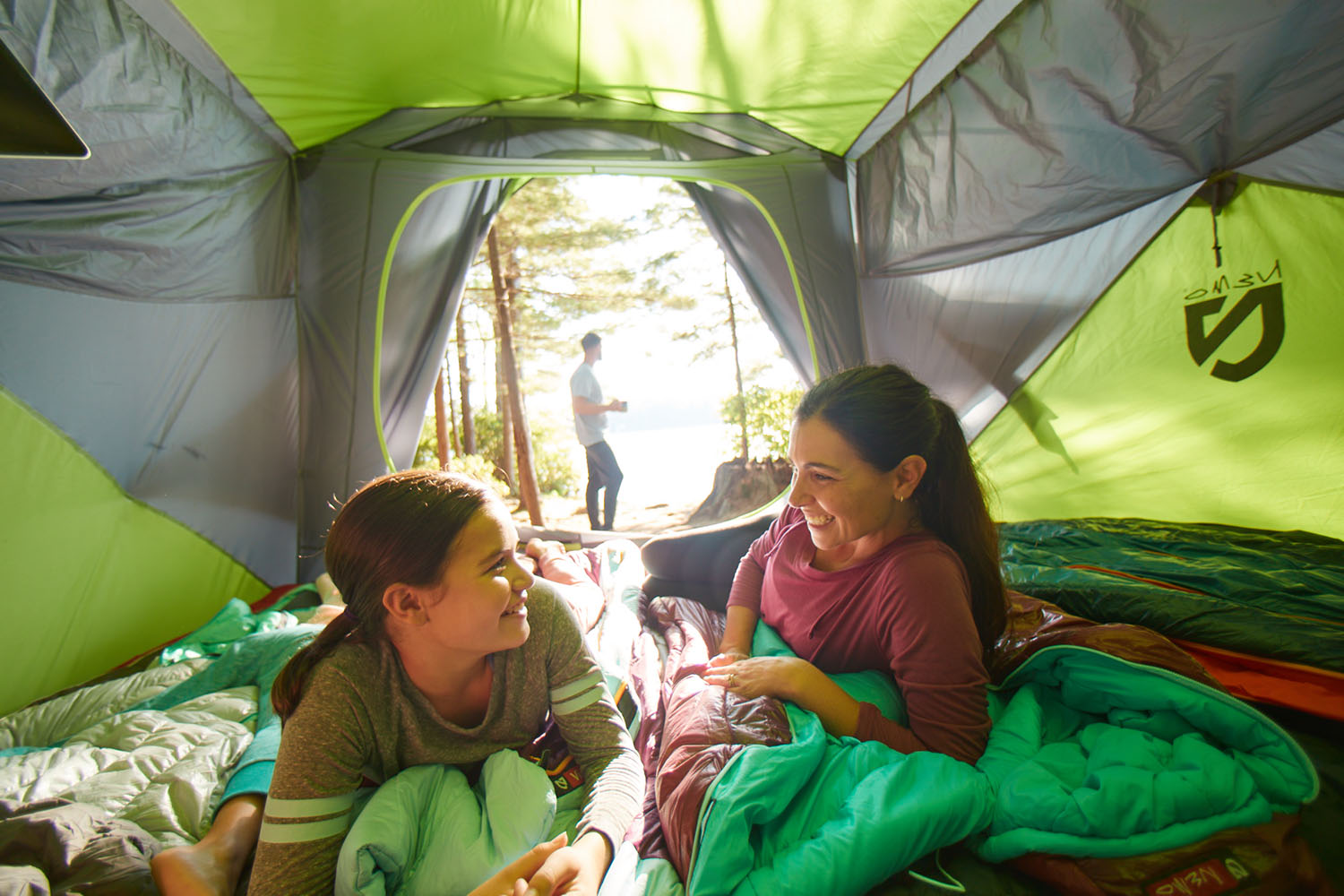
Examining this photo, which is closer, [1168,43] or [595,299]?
[1168,43]

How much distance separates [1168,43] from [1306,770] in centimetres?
130

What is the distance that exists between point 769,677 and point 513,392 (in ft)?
15.2

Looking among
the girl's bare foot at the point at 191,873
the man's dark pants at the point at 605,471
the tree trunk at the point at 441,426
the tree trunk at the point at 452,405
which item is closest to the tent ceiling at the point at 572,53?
the girl's bare foot at the point at 191,873

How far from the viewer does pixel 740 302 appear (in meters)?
6.14

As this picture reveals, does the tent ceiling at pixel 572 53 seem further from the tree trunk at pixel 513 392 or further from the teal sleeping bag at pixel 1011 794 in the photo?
the tree trunk at pixel 513 392

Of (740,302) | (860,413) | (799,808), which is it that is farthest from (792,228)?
(740,302)

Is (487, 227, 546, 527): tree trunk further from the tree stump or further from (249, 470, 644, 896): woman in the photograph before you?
(249, 470, 644, 896): woman

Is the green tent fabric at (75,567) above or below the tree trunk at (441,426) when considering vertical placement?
below

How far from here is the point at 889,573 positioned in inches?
37.3

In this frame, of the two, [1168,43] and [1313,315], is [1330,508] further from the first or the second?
[1168,43]

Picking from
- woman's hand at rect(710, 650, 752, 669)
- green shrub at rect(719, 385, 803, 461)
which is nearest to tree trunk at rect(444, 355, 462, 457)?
green shrub at rect(719, 385, 803, 461)

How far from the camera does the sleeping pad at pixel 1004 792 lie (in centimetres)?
67

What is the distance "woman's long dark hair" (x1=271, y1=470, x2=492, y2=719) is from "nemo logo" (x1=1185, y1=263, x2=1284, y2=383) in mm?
1685

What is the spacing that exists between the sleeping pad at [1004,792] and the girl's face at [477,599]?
273 mm
